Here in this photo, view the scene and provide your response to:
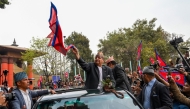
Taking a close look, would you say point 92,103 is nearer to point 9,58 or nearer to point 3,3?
point 3,3

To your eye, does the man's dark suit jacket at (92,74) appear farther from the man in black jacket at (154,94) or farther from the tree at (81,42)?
the tree at (81,42)

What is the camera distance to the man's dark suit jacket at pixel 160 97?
4.68 metres

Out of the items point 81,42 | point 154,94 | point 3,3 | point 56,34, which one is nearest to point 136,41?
point 81,42

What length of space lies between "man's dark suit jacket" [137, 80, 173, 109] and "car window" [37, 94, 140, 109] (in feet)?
1.67

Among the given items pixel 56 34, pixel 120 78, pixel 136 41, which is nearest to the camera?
pixel 120 78

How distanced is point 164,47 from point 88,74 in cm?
4154

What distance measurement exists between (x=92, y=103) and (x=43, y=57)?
32.4 m

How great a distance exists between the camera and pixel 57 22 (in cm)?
830

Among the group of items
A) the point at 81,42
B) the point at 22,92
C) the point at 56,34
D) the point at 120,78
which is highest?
the point at 81,42

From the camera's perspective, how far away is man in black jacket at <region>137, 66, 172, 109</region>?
4.70 meters

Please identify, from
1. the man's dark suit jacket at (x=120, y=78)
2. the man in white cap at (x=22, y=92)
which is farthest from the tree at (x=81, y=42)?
the man in white cap at (x=22, y=92)

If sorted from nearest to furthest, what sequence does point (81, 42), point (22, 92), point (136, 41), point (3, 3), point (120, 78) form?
1. point (22, 92)
2. point (120, 78)
3. point (3, 3)
4. point (136, 41)
5. point (81, 42)

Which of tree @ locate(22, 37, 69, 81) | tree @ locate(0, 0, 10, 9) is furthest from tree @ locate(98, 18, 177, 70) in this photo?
tree @ locate(0, 0, 10, 9)

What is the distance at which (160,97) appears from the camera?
15.7 ft
